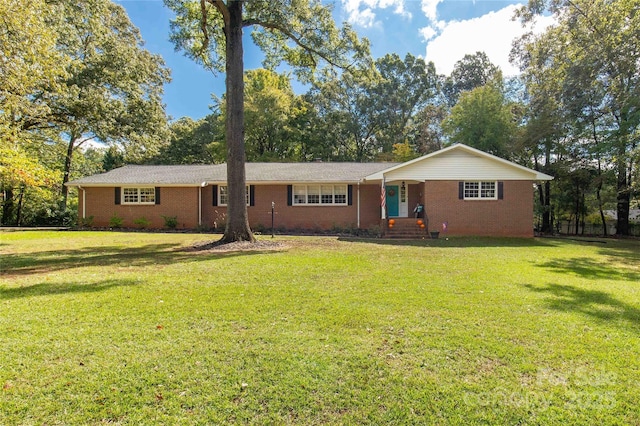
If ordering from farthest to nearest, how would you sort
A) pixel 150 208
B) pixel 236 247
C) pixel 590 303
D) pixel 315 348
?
pixel 150 208, pixel 236 247, pixel 590 303, pixel 315 348

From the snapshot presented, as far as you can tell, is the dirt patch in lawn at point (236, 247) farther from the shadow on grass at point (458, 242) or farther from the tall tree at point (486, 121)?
the tall tree at point (486, 121)

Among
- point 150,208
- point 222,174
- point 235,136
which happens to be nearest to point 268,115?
point 222,174

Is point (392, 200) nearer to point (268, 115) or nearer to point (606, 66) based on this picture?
point (606, 66)

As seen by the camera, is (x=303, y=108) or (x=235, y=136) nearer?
(x=235, y=136)

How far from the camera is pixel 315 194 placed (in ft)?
60.5

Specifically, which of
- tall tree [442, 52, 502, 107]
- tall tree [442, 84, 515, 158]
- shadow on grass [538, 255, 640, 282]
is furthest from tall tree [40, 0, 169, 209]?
tall tree [442, 52, 502, 107]

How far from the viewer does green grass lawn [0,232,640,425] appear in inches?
103

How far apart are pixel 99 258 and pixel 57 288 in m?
3.60

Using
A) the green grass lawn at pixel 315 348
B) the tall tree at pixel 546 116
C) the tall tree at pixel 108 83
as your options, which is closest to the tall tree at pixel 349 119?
the tall tree at pixel 546 116

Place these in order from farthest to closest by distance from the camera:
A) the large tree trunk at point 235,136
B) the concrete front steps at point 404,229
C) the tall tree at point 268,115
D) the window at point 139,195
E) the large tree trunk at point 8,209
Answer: the tall tree at point 268,115
the large tree trunk at point 8,209
the window at point 139,195
the concrete front steps at point 404,229
the large tree trunk at point 235,136

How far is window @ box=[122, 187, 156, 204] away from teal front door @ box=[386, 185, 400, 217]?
506 inches

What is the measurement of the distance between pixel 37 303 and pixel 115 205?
1566cm

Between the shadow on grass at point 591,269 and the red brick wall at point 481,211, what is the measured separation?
5.78m

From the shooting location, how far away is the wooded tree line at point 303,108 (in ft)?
36.0
